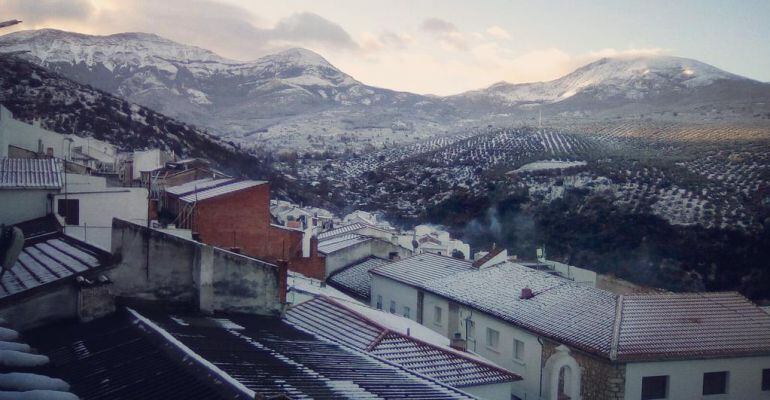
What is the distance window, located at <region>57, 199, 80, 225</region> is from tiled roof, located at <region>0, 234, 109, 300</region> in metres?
4.65

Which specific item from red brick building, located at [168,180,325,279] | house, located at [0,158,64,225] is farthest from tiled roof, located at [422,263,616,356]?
house, located at [0,158,64,225]

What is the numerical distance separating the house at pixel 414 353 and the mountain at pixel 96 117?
4421 cm

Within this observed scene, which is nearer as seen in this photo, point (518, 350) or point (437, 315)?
point (518, 350)

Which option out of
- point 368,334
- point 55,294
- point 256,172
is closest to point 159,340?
point 55,294

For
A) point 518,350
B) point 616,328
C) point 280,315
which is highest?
point 280,315

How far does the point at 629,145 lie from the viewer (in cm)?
7500

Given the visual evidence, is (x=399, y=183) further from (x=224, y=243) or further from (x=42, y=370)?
(x=42, y=370)

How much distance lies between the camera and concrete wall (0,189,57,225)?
17516mm

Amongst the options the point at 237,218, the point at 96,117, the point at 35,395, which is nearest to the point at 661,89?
the point at 96,117

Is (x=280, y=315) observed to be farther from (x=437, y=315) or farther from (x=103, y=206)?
(x=437, y=315)

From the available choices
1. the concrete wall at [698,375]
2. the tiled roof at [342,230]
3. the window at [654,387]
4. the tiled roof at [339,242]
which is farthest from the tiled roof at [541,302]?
the tiled roof at [342,230]

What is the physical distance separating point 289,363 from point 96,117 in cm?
5700

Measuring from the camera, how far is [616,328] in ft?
57.7

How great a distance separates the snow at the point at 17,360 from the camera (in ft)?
21.2
